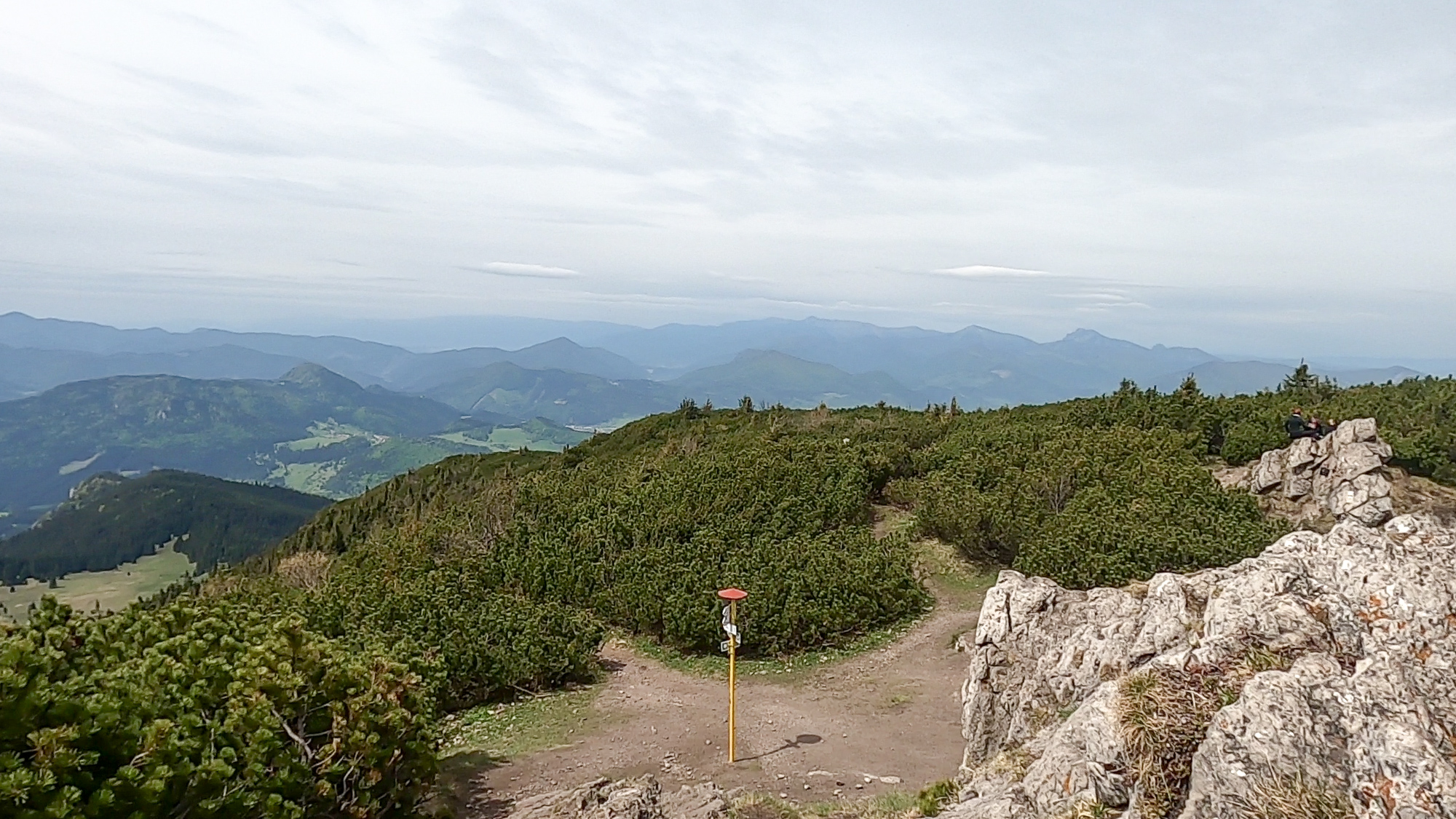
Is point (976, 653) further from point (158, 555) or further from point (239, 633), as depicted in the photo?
point (158, 555)

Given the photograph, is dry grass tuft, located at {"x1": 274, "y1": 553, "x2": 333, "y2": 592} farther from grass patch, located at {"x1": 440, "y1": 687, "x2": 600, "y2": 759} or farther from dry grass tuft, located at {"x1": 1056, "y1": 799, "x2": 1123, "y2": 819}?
dry grass tuft, located at {"x1": 1056, "y1": 799, "x2": 1123, "y2": 819}

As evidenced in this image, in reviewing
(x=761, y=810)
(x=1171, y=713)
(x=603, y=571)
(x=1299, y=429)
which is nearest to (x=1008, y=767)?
→ (x=1171, y=713)

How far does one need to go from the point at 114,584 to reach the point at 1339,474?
117410mm

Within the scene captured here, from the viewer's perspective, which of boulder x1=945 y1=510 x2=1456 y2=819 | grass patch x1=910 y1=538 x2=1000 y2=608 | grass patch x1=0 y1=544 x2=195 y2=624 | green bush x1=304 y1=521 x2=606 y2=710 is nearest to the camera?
boulder x1=945 y1=510 x2=1456 y2=819

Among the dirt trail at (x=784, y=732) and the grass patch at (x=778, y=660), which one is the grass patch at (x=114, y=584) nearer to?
the grass patch at (x=778, y=660)

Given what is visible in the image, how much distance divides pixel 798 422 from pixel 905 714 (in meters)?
23.0

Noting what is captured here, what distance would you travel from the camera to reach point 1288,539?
756 centimetres

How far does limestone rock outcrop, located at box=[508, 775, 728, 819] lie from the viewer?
7.34m

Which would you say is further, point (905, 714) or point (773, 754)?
point (905, 714)

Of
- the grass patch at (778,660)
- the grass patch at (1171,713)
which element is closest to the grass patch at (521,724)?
the grass patch at (778,660)

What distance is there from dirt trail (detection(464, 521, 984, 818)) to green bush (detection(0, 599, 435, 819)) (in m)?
2.68

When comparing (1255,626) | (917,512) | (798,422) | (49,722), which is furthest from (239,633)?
(798,422)

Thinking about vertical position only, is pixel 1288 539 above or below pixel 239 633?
above

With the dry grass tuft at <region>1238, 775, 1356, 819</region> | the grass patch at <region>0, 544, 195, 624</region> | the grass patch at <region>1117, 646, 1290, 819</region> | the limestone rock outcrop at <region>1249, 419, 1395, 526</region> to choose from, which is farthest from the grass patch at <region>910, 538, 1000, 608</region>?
the grass patch at <region>0, 544, 195, 624</region>
